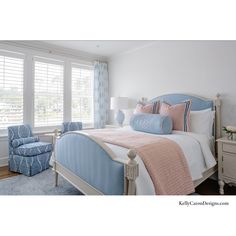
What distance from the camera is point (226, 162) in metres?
2.04

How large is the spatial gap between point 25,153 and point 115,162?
78.7 inches

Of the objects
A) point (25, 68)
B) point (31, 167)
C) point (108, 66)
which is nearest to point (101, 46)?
point (108, 66)

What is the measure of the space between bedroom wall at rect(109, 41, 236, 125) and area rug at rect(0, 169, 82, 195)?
2.22 m

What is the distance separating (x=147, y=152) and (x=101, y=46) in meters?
2.79

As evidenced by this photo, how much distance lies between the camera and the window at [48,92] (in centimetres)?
343

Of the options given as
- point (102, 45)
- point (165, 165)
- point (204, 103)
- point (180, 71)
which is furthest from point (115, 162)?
point (102, 45)

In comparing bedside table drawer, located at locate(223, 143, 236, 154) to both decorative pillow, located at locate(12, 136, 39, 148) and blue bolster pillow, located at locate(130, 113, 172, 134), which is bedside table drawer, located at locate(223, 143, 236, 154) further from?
decorative pillow, located at locate(12, 136, 39, 148)

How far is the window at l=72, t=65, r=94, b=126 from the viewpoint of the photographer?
157 inches

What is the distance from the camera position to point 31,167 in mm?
2633

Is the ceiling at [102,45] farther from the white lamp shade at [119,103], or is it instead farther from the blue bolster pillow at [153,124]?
the blue bolster pillow at [153,124]

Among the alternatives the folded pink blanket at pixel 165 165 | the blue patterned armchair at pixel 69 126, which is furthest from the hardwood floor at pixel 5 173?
the folded pink blanket at pixel 165 165

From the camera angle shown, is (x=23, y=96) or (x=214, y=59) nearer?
(x=214, y=59)
